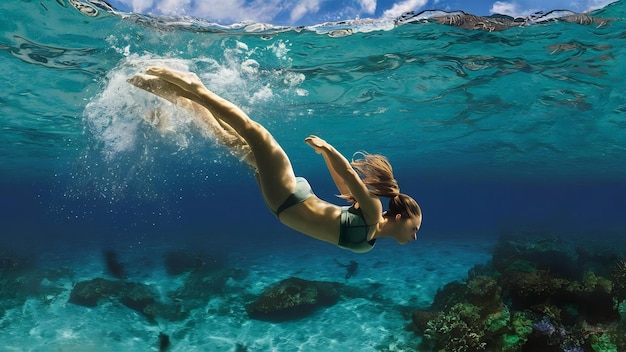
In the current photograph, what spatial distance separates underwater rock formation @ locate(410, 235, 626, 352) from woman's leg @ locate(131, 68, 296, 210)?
9472 mm

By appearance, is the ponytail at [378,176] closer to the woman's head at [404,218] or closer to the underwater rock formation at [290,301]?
the woman's head at [404,218]

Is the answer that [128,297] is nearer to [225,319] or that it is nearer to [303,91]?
[225,319]

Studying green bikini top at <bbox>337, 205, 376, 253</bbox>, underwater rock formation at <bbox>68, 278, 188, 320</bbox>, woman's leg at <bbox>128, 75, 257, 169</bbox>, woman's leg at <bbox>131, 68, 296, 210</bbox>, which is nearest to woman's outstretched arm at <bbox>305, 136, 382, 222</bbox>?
green bikini top at <bbox>337, 205, 376, 253</bbox>

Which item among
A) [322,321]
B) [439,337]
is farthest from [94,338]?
[439,337]

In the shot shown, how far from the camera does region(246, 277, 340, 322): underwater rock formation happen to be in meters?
16.7

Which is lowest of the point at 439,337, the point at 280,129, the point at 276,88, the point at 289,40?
the point at 439,337

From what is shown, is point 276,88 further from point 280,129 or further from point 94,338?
point 94,338

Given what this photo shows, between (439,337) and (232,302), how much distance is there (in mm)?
8804

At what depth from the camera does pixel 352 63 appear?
53.4 feet

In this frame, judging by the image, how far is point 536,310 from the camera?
12797 millimetres

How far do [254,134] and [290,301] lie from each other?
43.4 feet

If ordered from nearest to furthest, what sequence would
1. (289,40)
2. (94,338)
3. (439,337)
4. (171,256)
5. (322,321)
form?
(439,337) < (289,40) < (94,338) < (322,321) < (171,256)

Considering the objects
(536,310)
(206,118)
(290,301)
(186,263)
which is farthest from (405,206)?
(186,263)

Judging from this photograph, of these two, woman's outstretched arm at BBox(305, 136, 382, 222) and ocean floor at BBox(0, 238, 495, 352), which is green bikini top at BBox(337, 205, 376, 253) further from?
ocean floor at BBox(0, 238, 495, 352)
